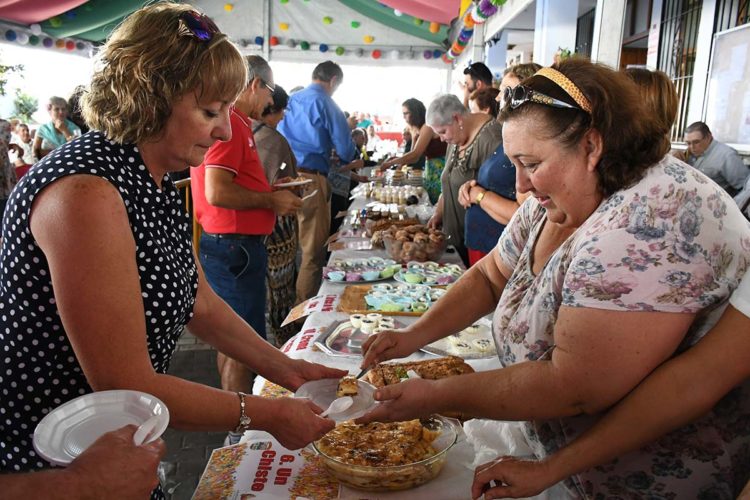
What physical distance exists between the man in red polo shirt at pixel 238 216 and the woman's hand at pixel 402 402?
1686 millimetres

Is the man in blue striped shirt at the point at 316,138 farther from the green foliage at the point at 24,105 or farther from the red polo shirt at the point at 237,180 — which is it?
the green foliage at the point at 24,105

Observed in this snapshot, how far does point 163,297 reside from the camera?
3.76 ft

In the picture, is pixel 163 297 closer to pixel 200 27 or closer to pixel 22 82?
pixel 200 27

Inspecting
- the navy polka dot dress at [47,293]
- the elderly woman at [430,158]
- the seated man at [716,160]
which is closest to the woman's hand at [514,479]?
the navy polka dot dress at [47,293]

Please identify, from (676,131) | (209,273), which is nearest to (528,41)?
(676,131)

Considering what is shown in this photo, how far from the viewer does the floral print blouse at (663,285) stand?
1.03 metres

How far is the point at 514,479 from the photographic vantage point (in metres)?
1.11

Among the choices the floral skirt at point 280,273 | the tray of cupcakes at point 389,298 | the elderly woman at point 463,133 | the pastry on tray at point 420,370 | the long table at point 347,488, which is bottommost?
the floral skirt at point 280,273

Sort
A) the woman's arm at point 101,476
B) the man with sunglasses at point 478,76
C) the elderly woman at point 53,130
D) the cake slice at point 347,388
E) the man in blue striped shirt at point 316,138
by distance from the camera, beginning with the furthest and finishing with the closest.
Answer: the elderly woman at point 53,130, the man in blue striped shirt at point 316,138, the man with sunglasses at point 478,76, the cake slice at point 347,388, the woman's arm at point 101,476

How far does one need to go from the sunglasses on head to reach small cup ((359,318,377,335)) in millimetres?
980

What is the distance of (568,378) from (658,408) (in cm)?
17

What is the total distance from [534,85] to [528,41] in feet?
33.0

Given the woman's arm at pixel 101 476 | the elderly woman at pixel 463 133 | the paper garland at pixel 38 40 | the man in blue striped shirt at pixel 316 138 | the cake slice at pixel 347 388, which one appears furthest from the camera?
the paper garland at pixel 38 40

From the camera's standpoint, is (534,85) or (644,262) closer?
(644,262)
